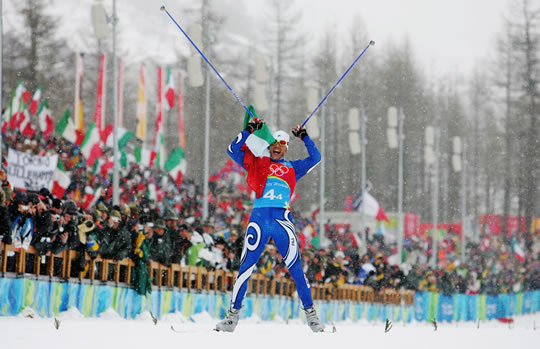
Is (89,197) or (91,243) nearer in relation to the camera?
(91,243)

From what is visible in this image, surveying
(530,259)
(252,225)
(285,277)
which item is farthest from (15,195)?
(530,259)

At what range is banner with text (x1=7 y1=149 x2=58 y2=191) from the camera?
56.6 feet

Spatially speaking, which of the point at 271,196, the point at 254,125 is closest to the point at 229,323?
the point at 271,196

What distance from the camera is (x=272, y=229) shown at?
7961 mm

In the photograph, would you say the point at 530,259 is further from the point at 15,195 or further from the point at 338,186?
the point at 15,195

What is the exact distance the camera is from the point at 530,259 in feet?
134

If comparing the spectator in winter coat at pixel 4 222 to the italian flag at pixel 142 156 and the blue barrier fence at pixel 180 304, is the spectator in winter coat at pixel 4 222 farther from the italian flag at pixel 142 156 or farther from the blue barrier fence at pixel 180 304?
the italian flag at pixel 142 156

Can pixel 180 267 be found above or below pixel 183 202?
below

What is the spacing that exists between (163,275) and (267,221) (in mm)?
6458

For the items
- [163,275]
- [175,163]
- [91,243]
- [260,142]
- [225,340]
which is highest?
[175,163]

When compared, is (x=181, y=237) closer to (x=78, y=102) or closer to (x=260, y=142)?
(x=260, y=142)

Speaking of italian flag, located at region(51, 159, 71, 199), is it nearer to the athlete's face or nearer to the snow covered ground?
the athlete's face

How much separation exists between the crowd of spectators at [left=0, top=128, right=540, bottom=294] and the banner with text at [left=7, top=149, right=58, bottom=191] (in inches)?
48.2

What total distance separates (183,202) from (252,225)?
723 inches
